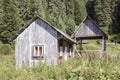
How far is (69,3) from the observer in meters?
106

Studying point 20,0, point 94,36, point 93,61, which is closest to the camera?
point 93,61

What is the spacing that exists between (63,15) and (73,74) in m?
86.3

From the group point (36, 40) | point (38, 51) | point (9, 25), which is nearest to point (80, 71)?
point (38, 51)

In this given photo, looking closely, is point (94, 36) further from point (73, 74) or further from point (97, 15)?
point (97, 15)

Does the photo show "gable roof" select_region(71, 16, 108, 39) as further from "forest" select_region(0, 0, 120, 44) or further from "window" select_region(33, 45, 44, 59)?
"forest" select_region(0, 0, 120, 44)

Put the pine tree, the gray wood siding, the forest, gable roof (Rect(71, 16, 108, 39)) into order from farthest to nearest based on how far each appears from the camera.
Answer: the forest
the pine tree
gable roof (Rect(71, 16, 108, 39))
the gray wood siding

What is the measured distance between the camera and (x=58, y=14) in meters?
92.1

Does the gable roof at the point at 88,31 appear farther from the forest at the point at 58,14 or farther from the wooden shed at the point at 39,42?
the forest at the point at 58,14

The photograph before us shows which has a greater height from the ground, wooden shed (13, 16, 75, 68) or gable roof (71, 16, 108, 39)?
gable roof (71, 16, 108, 39)

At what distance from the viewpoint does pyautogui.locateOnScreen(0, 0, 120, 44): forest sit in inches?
2518

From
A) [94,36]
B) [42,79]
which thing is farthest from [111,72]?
[94,36]

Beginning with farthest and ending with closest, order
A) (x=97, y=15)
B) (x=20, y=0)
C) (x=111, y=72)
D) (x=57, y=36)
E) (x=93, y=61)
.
Answer: 1. (x=97, y=15)
2. (x=20, y=0)
3. (x=57, y=36)
4. (x=93, y=61)
5. (x=111, y=72)

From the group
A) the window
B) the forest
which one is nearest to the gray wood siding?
the window

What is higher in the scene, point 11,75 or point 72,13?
point 72,13
